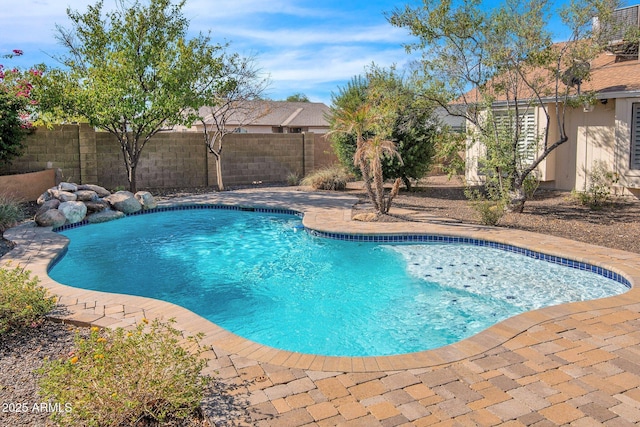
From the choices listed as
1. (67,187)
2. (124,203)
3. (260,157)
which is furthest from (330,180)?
(67,187)

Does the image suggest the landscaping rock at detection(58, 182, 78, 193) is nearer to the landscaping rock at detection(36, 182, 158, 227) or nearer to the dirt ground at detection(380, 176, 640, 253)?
the landscaping rock at detection(36, 182, 158, 227)

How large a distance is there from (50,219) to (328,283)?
644cm

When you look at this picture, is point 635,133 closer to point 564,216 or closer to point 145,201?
point 564,216

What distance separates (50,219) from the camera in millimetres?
10289

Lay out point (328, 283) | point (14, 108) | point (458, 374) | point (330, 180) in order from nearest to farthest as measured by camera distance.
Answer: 1. point (458, 374)
2. point (328, 283)
3. point (14, 108)
4. point (330, 180)

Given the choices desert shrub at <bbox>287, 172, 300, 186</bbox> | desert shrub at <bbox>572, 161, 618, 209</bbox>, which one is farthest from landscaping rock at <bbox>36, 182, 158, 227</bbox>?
desert shrub at <bbox>572, 161, 618, 209</bbox>

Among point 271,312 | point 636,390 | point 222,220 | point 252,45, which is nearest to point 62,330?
point 271,312

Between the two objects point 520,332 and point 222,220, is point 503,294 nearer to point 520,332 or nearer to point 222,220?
point 520,332

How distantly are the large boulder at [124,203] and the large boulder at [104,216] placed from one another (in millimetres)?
219

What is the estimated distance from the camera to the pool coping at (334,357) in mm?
3992

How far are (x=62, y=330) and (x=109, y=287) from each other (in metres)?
2.44

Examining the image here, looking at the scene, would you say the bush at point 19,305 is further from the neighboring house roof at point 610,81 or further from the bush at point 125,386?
the neighboring house roof at point 610,81

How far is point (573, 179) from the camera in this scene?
1309 cm

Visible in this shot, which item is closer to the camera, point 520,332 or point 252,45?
point 520,332
